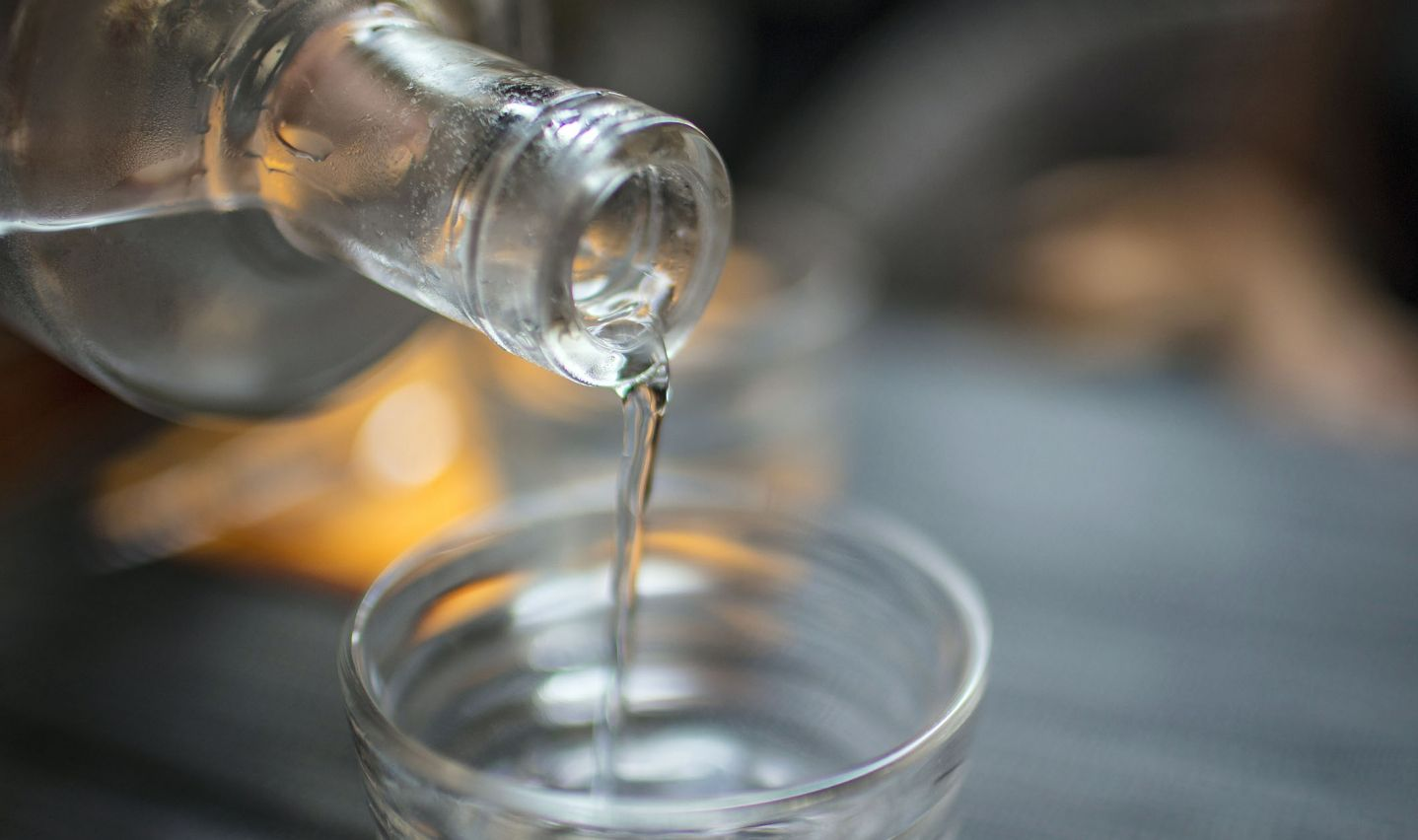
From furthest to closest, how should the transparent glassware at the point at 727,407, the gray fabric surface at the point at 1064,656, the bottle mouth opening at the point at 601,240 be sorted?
the transparent glassware at the point at 727,407
the gray fabric surface at the point at 1064,656
the bottle mouth opening at the point at 601,240

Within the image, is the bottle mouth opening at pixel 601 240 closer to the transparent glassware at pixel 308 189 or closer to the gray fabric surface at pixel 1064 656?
the transparent glassware at pixel 308 189

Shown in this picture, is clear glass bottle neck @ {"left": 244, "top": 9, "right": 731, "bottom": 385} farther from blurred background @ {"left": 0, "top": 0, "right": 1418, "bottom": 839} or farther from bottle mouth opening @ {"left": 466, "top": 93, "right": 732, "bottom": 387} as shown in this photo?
blurred background @ {"left": 0, "top": 0, "right": 1418, "bottom": 839}

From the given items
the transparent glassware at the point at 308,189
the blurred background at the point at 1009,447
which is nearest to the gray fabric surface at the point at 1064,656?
the blurred background at the point at 1009,447

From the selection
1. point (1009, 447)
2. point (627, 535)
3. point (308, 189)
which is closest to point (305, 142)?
point (308, 189)

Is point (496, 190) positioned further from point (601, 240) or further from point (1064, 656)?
point (1064, 656)

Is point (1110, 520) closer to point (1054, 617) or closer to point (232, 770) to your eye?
point (1054, 617)

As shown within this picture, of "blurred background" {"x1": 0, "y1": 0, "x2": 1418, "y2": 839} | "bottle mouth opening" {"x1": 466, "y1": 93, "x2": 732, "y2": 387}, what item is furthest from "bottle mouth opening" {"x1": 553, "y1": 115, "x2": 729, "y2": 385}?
"blurred background" {"x1": 0, "y1": 0, "x2": 1418, "y2": 839}
